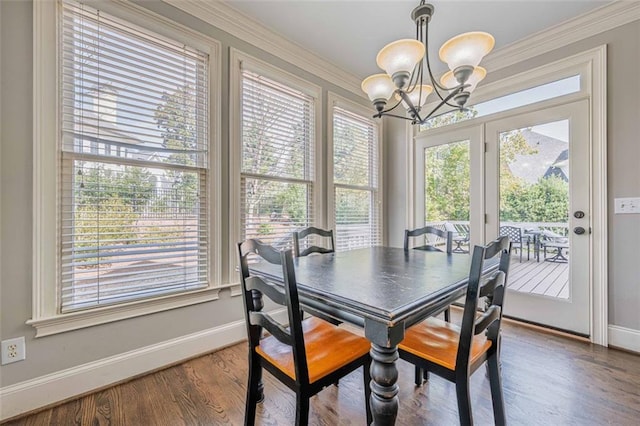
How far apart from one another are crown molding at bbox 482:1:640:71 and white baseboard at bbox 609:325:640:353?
2.39 meters

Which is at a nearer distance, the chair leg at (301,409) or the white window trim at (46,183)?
the chair leg at (301,409)

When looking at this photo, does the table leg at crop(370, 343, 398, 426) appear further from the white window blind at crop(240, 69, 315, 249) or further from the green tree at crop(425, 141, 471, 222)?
the green tree at crop(425, 141, 471, 222)

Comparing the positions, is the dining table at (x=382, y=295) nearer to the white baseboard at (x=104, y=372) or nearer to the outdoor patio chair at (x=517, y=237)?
the white baseboard at (x=104, y=372)

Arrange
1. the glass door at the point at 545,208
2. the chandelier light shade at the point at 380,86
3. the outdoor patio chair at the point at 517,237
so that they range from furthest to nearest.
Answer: the outdoor patio chair at the point at 517,237 < the glass door at the point at 545,208 < the chandelier light shade at the point at 380,86

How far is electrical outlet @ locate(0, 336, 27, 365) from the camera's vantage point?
4.75 ft

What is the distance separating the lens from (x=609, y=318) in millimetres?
2199

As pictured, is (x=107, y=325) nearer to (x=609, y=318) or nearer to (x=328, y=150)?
(x=328, y=150)

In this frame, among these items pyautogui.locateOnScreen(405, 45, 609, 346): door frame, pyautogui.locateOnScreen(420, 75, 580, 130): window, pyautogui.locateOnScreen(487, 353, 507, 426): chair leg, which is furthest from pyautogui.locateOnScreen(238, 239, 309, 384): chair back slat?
pyautogui.locateOnScreen(405, 45, 609, 346): door frame

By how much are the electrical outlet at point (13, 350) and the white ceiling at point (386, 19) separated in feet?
8.51

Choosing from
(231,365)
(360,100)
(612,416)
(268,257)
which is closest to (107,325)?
(231,365)

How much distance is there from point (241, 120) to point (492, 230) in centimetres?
269

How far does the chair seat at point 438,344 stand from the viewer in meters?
1.17

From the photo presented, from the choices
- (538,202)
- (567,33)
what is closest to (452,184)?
(538,202)

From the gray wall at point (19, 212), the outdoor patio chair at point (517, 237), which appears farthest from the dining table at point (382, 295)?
the outdoor patio chair at point (517, 237)
